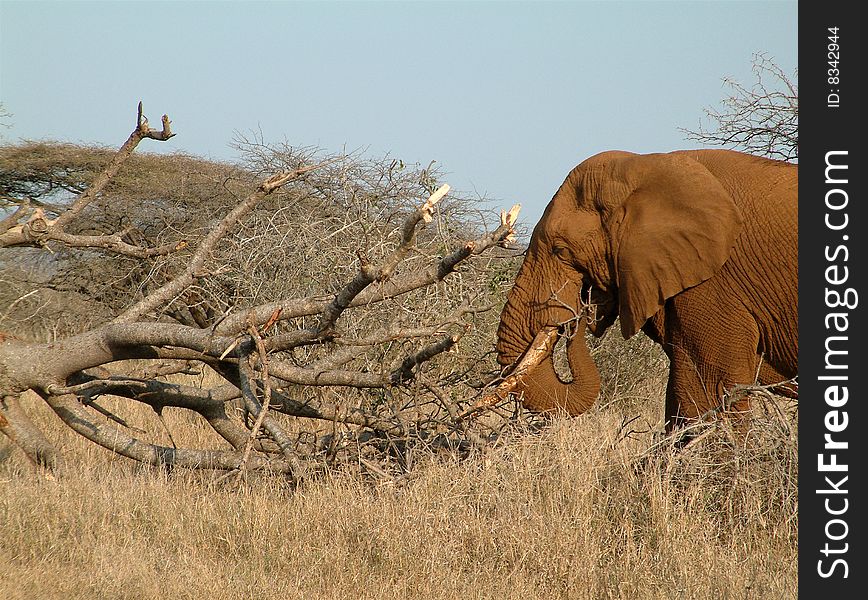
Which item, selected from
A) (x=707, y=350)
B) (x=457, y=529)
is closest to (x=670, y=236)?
(x=707, y=350)

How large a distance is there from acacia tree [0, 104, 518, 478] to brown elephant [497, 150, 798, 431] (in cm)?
69

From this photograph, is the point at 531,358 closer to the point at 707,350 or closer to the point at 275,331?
the point at 707,350

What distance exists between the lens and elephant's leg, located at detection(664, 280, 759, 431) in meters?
6.40

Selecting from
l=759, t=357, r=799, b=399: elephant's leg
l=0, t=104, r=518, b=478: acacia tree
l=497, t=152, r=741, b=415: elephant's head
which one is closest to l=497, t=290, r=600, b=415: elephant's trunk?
l=497, t=152, r=741, b=415: elephant's head

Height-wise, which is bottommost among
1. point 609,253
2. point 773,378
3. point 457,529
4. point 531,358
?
point 457,529

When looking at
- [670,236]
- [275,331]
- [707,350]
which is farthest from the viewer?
[275,331]

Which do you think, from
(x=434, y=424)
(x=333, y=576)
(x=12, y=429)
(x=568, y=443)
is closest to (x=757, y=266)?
(x=568, y=443)

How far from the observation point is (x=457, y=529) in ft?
17.0

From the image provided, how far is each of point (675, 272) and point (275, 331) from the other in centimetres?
288

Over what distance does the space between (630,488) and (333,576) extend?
5.61ft

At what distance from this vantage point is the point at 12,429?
20.8ft

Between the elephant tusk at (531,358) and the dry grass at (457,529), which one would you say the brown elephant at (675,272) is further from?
the dry grass at (457,529)

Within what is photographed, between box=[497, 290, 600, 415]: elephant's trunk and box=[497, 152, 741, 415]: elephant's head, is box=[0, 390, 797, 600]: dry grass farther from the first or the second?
box=[497, 152, 741, 415]: elephant's head

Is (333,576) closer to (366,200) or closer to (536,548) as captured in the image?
(536,548)
